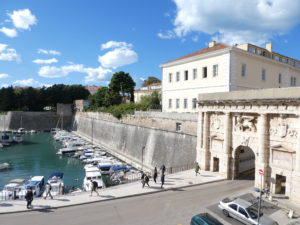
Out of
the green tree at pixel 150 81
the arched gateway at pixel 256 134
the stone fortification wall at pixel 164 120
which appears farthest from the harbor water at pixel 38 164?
the green tree at pixel 150 81

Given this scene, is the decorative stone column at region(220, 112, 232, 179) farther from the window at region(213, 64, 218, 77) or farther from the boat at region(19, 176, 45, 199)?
the boat at region(19, 176, 45, 199)

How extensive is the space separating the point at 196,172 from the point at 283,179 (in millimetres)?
6184

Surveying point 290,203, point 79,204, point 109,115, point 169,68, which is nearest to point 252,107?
point 290,203

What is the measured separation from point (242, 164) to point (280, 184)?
6024 millimetres

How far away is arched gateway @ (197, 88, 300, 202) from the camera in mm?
13852

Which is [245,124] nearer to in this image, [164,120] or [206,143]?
[206,143]

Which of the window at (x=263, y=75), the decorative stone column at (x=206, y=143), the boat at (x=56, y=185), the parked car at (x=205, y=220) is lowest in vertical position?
the boat at (x=56, y=185)

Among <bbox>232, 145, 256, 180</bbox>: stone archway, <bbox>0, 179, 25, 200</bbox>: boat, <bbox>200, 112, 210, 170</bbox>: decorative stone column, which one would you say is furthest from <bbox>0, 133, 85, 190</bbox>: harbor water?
<bbox>232, 145, 256, 180</bbox>: stone archway

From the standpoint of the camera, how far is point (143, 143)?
34406mm

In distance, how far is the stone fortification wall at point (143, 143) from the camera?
25969 millimetres

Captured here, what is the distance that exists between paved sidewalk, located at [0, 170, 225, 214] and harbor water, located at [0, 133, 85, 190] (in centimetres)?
1313

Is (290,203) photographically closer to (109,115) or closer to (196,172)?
(196,172)

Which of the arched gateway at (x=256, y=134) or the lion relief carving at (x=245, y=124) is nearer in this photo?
the arched gateway at (x=256, y=134)

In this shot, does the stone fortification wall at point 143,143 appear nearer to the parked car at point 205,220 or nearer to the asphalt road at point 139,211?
the asphalt road at point 139,211
